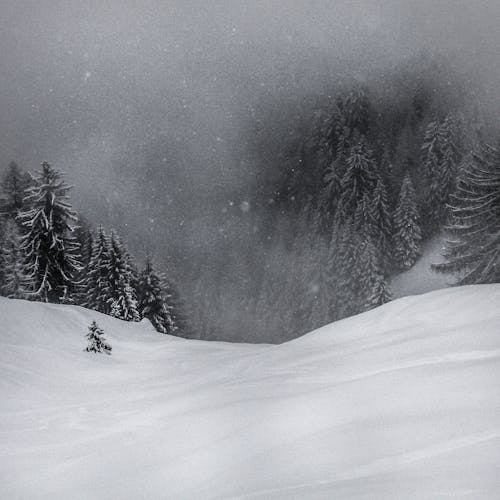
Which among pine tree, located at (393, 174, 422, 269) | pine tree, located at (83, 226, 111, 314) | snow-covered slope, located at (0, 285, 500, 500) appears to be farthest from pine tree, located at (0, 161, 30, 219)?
pine tree, located at (393, 174, 422, 269)

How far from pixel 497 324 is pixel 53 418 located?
445 centimetres

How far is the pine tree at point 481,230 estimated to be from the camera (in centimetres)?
2659

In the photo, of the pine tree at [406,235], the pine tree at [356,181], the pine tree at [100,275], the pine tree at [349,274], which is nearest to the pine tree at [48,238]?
the pine tree at [100,275]

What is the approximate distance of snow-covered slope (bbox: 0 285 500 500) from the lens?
85.0 inches

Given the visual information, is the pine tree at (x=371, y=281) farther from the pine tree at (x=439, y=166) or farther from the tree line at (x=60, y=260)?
the tree line at (x=60, y=260)

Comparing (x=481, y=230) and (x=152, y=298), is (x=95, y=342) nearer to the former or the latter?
(x=152, y=298)

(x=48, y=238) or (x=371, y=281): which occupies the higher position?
(x=48, y=238)

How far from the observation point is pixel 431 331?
4.26 metres

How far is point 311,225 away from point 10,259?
5125 centimetres

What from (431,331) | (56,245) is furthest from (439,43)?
(431,331)

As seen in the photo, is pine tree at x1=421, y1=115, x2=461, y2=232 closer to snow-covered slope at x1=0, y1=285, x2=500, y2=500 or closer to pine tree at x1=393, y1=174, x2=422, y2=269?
pine tree at x1=393, y1=174, x2=422, y2=269

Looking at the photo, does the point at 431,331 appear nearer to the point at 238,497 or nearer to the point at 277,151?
the point at 238,497

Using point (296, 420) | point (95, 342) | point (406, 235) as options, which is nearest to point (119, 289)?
point (95, 342)

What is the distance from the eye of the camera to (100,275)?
90.8ft
